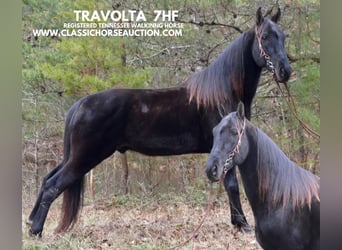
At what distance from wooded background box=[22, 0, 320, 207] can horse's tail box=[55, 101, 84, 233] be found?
5cm

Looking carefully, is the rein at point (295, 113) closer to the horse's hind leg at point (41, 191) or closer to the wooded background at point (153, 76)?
the wooded background at point (153, 76)

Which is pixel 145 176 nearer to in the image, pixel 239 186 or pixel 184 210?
pixel 184 210

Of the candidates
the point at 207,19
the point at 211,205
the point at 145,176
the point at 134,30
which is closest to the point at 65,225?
the point at 145,176

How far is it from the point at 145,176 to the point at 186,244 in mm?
578

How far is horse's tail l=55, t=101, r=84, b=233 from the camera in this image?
4.34m

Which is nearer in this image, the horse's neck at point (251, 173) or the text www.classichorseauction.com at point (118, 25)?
the horse's neck at point (251, 173)

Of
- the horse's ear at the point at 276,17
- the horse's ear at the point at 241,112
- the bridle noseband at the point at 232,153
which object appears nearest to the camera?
the bridle noseband at the point at 232,153

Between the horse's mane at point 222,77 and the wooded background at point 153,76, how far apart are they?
0.06 metres

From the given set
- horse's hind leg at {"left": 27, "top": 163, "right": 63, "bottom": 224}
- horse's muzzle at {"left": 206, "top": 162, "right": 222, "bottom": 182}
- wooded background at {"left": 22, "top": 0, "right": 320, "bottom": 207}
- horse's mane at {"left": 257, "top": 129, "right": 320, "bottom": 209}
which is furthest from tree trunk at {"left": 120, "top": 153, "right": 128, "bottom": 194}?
horse's mane at {"left": 257, "top": 129, "right": 320, "bottom": 209}

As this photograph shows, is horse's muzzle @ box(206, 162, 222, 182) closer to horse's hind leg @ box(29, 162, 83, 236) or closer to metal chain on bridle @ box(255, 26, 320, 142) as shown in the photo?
metal chain on bridle @ box(255, 26, 320, 142)

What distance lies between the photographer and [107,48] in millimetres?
4297

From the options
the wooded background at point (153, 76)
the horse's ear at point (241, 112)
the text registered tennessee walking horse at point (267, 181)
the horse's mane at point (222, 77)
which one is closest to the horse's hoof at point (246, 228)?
the text registered tennessee walking horse at point (267, 181)

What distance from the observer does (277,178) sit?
4.18 m

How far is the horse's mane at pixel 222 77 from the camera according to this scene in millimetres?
4344
